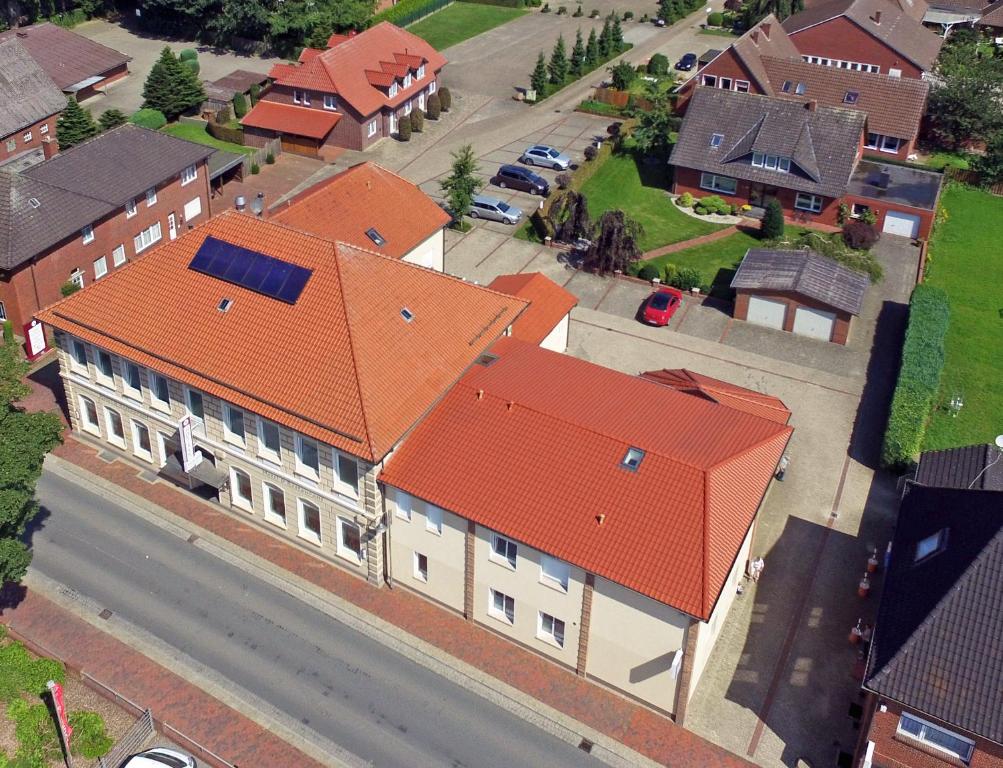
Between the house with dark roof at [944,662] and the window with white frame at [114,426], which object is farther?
the window with white frame at [114,426]

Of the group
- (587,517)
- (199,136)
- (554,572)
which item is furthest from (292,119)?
(554,572)

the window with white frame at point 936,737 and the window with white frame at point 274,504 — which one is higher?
the window with white frame at point 936,737

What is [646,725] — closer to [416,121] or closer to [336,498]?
[336,498]

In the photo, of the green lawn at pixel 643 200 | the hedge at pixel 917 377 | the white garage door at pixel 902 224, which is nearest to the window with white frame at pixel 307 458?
the hedge at pixel 917 377

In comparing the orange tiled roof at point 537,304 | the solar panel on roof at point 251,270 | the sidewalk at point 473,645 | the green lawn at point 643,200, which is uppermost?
the solar panel on roof at point 251,270

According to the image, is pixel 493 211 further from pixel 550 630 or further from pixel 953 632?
pixel 953 632

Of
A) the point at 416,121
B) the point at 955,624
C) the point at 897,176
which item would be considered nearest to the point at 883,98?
the point at 897,176

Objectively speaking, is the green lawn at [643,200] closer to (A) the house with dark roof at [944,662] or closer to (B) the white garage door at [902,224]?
(B) the white garage door at [902,224]
